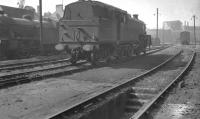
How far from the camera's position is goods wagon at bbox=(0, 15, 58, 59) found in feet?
68.2

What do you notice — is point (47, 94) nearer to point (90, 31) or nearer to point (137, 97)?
point (137, 97)

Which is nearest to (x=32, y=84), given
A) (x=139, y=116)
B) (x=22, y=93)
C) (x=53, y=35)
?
(x=22, y=93)

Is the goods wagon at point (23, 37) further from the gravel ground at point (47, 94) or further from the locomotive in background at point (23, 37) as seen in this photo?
the gravel ground at point (47, 94)

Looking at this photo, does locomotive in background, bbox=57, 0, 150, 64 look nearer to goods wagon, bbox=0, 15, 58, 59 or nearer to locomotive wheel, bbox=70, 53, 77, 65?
locomotive wheel, bbox=70, 53, 77, 65

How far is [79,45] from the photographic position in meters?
15.6

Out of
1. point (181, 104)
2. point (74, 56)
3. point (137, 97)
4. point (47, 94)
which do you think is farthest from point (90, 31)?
point (181, 104)

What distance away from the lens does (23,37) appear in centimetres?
2253

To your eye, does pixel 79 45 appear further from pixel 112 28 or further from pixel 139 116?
pixel 139 116

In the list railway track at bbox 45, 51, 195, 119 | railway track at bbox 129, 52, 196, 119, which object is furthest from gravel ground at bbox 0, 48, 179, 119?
railway track at bbox 129, 52, 196, 119

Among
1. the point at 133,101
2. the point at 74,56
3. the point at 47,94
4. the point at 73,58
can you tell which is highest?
the point at 74,56

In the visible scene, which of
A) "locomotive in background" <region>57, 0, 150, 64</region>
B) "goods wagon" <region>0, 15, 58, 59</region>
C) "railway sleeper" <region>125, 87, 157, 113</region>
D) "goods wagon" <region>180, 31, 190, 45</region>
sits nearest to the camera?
"railway sleeper" <region>125, 87, 157, 113</region>

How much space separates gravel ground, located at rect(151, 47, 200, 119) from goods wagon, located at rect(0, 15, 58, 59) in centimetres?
1524

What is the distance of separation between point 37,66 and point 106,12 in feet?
17.9

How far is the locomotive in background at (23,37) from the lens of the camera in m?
20.8
